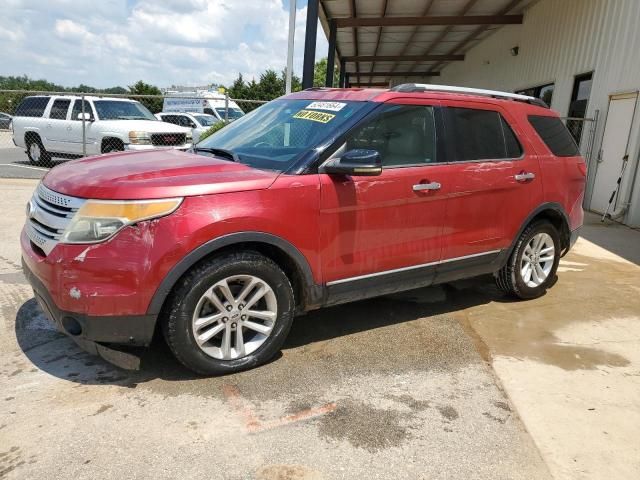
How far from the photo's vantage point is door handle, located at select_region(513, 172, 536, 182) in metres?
4.37

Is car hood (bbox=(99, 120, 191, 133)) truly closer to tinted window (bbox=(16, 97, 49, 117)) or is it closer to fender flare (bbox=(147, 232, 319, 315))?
tinted window (bbox=(16, 97, 49, 117))

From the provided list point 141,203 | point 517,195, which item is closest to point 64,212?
point 141,203

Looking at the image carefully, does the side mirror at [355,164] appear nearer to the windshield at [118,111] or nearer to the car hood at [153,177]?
the car hood at [153,177]

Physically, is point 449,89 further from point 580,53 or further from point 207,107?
point 207,107

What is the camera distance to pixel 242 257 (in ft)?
10.1

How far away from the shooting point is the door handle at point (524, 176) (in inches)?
172

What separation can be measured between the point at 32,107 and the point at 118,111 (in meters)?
3.09

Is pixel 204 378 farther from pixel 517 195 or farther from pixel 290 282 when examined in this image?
pixel 517 195

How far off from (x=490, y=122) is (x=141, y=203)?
2.95 m

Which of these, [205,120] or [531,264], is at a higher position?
[205,120]

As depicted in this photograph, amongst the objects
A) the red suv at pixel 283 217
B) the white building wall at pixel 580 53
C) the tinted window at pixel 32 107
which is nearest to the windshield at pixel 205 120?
the tinted window at pixel 32 107

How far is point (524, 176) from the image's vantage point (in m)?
4.41

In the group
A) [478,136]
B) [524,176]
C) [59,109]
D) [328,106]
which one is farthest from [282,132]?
[59,109]

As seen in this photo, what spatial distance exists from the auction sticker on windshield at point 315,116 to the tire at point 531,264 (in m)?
2.14
